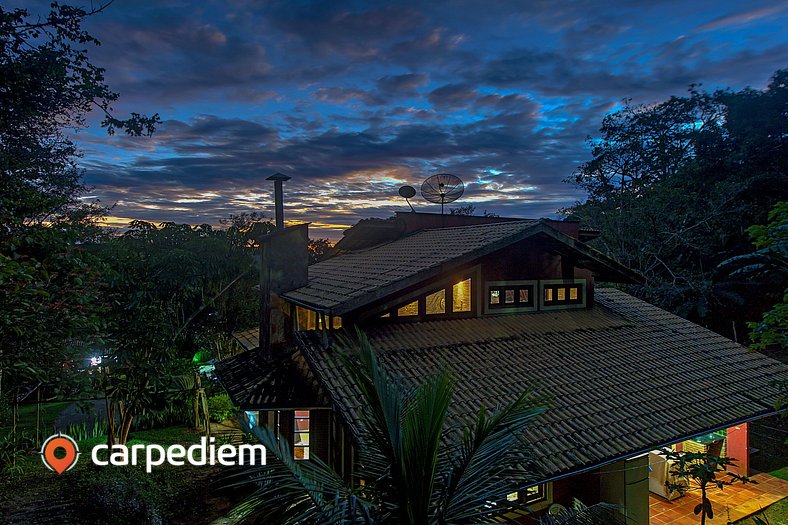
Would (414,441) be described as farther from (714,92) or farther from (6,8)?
(714,92)

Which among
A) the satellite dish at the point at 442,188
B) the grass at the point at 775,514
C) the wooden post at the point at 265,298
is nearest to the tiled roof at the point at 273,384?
the wooden post at the point at 265,298

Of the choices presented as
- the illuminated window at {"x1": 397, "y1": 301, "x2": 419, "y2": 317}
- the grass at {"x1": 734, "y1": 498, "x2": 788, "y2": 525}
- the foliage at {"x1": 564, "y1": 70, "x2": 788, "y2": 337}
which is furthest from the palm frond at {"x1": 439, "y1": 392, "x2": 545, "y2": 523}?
the foliage at {"x1": 564, "y1": 70, "x2": 788, "y2": 337}

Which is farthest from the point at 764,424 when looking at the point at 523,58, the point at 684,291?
the point at 523,58

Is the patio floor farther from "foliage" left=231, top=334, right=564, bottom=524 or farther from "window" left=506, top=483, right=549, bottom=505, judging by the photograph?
"foliage" left=231, top=334, right=564, bottom=524

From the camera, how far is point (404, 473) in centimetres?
346

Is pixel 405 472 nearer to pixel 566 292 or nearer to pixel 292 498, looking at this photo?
pixel 292 498

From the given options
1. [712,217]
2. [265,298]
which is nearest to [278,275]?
[265,298]

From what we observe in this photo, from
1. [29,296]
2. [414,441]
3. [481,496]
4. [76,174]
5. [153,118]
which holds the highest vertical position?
[76,174]

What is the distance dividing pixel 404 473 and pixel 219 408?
16.4 meters

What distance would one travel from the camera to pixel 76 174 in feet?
62.4

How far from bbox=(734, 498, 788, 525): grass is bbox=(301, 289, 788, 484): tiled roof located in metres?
2.37

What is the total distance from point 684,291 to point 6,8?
1078 inches

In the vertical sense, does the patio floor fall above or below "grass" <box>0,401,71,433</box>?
below

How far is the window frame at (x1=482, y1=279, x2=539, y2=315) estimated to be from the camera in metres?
11.3
